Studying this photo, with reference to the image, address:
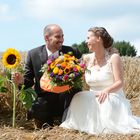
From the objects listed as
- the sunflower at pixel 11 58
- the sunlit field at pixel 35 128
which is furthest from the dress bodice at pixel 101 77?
the sunflower at pixel 11 58

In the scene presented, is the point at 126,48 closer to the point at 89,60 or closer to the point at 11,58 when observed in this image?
the point at 89,60

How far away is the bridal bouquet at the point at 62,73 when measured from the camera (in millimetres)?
5465

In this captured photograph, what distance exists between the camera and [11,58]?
5.57m

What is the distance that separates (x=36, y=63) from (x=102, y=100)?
1067mm

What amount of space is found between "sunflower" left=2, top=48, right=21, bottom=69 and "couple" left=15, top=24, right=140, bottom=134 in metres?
0.34

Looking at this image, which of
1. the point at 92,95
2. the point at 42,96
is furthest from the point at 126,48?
the point at 92,95

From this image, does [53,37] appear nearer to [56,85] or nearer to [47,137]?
[56,85]

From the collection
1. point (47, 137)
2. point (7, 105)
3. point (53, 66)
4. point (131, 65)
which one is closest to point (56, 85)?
point (53, 66)

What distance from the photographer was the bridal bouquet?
5.46 metres

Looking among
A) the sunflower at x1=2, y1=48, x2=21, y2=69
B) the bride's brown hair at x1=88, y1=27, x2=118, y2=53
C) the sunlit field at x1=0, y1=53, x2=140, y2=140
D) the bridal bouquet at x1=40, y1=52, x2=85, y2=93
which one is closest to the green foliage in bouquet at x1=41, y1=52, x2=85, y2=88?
the bridal bouquet at x1=40, y1=52, x2=85, y2=93

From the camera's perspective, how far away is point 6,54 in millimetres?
5539

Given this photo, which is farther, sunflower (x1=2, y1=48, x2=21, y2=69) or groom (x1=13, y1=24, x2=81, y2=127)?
groom (x1=13, y1=24, x2=81, y2=127)

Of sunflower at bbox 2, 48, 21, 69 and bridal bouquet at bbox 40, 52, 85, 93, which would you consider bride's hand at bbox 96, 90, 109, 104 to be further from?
sunflower at bbox 2, 48, 21, 69

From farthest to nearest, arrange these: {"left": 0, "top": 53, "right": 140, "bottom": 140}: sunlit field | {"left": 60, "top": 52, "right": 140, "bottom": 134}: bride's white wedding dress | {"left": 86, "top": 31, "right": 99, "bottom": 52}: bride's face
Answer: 1. {"left": 86, "top": 31, "right": 99, "bottom": 52}: bride's face
2. {"left": 60, "top": 52, "right": 140, "bottom": 134}: bride's white wedding dress
3. {"left": 0, "top": 53, "right": 140, "bottom": 140}: sunlit field
